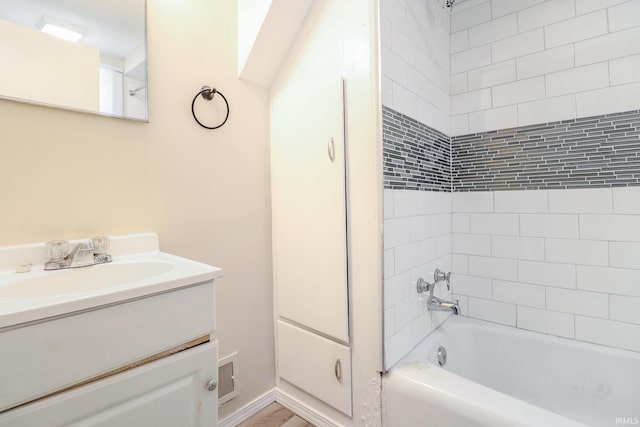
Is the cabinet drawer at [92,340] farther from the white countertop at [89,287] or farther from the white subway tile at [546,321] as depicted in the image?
the white subway tile at [546,321]

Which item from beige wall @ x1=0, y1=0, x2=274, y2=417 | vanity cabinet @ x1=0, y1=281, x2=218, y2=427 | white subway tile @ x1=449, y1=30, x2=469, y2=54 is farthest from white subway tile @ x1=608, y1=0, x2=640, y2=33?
vanity cabinet @ x1=0, y1=281, x2=218, y2=427

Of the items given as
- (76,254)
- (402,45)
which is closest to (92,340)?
(76,254)

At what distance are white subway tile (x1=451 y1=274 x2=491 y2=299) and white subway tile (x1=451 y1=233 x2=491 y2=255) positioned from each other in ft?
0.48

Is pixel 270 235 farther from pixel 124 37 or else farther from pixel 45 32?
pixel 45 32

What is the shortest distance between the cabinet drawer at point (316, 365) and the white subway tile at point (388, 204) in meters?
0.61

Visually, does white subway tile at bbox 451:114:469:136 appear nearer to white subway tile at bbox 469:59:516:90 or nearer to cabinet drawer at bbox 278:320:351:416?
white subway tile at bbox 469:59:516:90

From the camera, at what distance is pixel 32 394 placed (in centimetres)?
62

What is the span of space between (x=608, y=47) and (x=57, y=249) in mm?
2332

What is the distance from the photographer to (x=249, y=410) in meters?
1.53

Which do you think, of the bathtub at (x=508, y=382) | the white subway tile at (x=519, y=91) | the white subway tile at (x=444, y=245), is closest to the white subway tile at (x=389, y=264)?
the bathtub at (x=508, y=382)

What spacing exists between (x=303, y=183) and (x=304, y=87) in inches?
18.0

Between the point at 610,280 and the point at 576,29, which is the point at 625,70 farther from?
the point at 610,280

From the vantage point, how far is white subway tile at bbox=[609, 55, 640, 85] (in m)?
1.30

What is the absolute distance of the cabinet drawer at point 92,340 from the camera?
0.60 m
